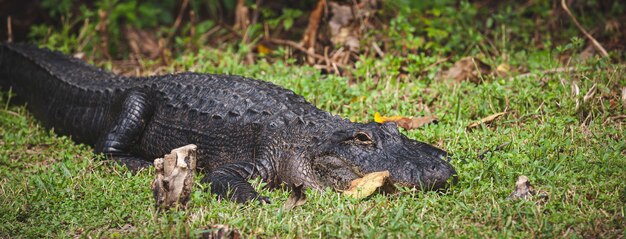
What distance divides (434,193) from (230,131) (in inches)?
68.9

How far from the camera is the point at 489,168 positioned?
4.38 meters

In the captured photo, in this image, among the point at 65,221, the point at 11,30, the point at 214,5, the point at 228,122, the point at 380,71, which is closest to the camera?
the point at 65,221

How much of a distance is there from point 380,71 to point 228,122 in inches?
82.7

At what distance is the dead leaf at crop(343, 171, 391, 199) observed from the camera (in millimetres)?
4211

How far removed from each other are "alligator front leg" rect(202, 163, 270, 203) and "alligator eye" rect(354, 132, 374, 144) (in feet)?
2.49

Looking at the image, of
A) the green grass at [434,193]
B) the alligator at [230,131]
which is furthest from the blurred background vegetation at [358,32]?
the alligator at [230,131]

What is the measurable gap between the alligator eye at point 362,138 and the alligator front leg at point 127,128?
80.6 inches

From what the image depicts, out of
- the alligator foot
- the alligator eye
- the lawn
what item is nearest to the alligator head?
the alligator eye

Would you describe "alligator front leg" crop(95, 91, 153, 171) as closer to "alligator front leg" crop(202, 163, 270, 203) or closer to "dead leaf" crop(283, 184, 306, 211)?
"alligator front leg" crop(202, 163, 270, 203)

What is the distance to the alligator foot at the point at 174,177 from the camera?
373 centimetres

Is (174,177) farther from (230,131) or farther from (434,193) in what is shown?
(434,193)

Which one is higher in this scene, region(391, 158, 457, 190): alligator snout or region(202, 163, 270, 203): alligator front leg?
region(391, 158, 457, 190): alligator snout

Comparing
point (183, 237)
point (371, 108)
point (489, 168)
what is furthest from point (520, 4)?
point (183, 237)

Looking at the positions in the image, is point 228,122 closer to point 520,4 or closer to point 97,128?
point 97,128
